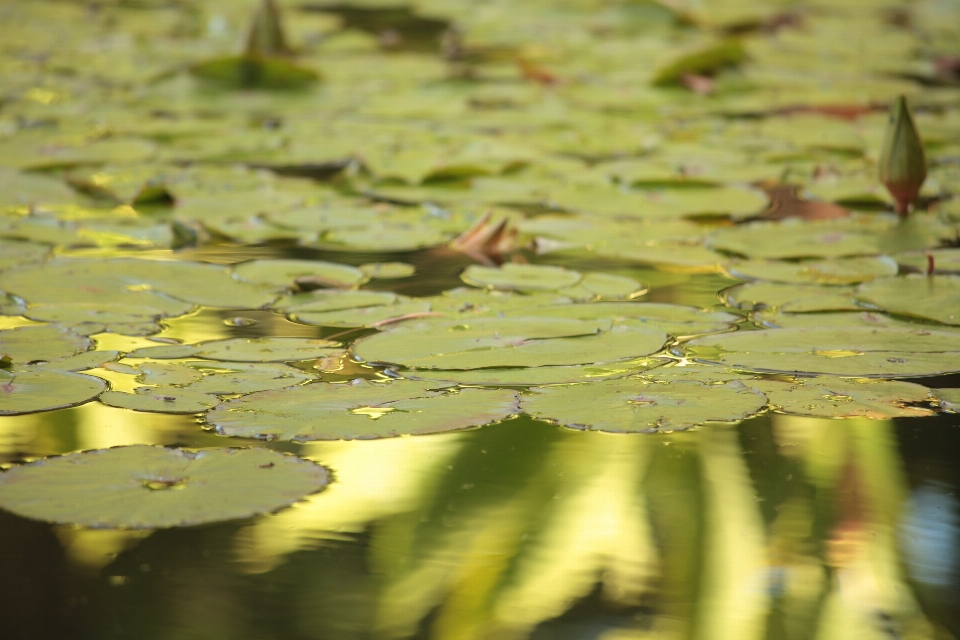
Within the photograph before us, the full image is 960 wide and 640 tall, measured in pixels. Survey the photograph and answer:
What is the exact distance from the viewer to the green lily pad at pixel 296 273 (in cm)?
188

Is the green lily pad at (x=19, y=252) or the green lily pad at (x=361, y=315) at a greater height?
the green lily pad at (x=19, y=252)

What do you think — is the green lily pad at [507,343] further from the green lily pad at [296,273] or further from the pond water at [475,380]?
the green lily pad at [296,273]

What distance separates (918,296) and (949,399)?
41cm

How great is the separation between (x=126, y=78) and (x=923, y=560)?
12.3 feet

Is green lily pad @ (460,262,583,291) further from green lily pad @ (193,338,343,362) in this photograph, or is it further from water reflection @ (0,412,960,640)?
water reflection @ (0,412,960,640)

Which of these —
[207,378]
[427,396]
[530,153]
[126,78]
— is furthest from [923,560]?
[126,78]

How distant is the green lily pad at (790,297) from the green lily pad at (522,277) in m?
0.27

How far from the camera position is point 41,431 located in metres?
1.28

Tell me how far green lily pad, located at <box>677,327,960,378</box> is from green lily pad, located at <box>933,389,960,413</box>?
0.15 feet

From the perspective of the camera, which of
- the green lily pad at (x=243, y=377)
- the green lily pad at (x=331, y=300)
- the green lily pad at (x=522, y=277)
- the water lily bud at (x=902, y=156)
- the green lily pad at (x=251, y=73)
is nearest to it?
the green lily pad at (x=243, y=377)

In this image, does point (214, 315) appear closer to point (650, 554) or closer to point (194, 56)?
point (650, 554)

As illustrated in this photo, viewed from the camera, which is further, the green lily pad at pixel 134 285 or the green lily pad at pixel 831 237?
the green lily pad at pixel 831 237

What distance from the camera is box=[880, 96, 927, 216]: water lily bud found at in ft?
7.21

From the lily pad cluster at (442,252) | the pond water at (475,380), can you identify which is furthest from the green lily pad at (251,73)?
the pond water at (475,380)
